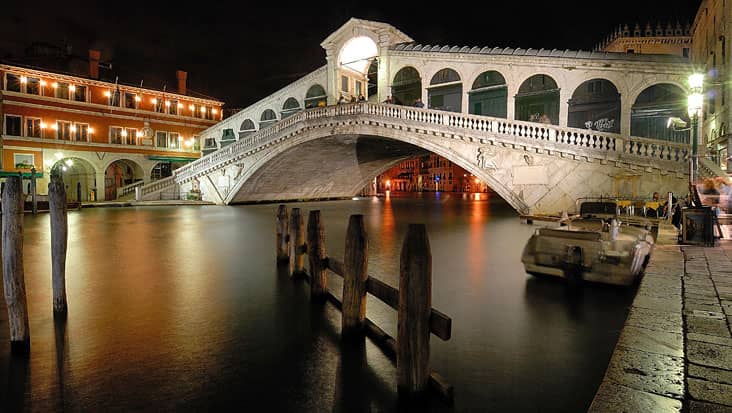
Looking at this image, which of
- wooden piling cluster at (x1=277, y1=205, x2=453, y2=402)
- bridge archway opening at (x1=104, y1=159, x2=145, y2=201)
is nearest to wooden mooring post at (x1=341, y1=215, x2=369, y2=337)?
wooden piling cluster at (x1=277, y1=205, x2=453, y2=402)

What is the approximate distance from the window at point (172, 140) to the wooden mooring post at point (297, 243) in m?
31.0

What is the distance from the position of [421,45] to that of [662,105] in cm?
1135

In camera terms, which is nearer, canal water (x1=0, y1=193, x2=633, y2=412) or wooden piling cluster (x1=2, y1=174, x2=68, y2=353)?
canal water (x1=0, y1=193, x2=633, y2=412)

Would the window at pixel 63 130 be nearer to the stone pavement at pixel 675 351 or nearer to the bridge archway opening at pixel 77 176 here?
the bridge archway opening at pixel 77 176

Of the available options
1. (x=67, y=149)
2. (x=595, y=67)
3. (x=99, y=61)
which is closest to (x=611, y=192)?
(x=595, y=67)

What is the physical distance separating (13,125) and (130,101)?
7.41m

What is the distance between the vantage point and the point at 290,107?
28766 mm

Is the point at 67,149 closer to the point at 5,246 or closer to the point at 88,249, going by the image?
the point at 88,249

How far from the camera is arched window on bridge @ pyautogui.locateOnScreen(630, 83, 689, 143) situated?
715 inches

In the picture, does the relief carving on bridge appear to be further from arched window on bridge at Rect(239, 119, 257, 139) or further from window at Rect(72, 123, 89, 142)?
window at Rect(72, 123, 89, 142)

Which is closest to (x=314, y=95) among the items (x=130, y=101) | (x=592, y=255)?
(x=130, y=101)

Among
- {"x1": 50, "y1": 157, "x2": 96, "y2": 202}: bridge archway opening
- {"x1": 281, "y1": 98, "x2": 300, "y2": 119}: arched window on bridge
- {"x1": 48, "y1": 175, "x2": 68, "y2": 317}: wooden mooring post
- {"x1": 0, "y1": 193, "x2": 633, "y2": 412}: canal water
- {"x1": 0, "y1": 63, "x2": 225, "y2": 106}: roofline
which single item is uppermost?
{"x1": 0, "y1": 63, "x2": 225, "y2": 106}: roofline

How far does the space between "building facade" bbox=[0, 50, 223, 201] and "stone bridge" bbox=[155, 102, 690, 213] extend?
21.5 feet

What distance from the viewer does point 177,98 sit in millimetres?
33875
